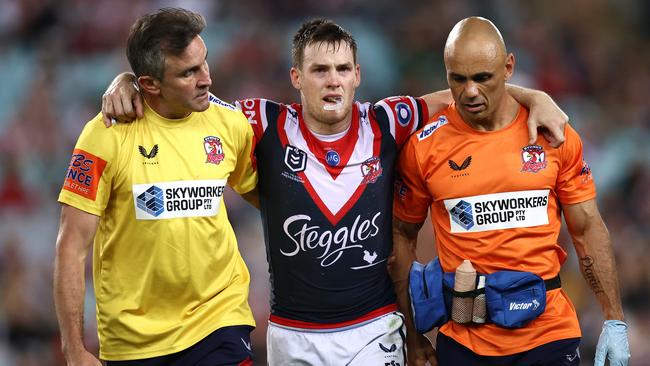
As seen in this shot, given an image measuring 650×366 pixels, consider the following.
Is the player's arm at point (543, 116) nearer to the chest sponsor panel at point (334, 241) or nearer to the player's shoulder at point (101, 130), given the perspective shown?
the chest sponsor panel at point (334, 241)

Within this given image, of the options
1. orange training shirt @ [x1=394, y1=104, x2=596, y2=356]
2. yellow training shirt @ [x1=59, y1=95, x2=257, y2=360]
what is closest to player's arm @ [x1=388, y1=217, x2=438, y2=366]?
orange training shirt @ [x1=394, y1=104, x2=596, y2=356]

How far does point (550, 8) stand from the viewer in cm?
1158

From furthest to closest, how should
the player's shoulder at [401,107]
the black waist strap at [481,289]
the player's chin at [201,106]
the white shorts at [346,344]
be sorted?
the player's shoulder at [401,107] < the white shorts at [346,344] < the black waist strap at [481,289] < the player's chin at [201,106]

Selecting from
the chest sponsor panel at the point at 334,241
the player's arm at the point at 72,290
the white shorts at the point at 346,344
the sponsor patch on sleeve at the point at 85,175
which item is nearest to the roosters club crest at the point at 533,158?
the chest sponsor panel at the point at 334,241

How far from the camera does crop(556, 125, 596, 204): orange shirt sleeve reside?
560 cm

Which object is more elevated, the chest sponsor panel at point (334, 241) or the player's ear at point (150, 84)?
the player's ear at point (150, 84)

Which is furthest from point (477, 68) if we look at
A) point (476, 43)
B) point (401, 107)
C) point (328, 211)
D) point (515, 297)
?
point (515, 297)

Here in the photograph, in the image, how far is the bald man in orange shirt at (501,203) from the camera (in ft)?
18.1

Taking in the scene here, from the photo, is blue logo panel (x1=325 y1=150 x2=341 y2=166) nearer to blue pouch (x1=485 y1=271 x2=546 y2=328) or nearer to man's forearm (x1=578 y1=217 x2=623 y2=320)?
blue pouch (x1=485 y1=271 x2=546 y2=328)

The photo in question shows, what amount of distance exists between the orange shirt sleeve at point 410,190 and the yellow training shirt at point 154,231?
3.31ft

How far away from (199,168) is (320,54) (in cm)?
91

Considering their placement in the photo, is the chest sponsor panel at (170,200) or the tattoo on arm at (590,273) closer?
the chest sponsor panel at (170,200)

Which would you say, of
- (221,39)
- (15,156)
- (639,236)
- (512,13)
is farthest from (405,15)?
(15,156)

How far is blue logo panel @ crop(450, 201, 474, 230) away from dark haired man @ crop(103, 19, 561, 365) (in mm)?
405
